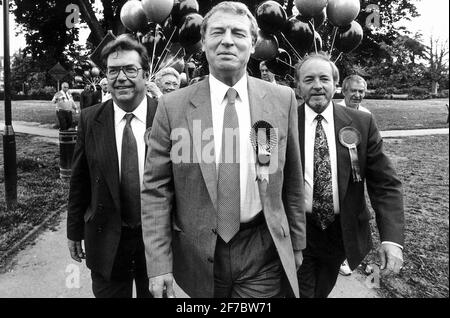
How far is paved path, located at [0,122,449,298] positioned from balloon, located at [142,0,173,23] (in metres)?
3.76

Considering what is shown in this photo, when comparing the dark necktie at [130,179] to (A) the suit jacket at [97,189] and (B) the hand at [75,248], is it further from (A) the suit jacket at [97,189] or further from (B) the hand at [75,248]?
(B) the hand at [75,248]

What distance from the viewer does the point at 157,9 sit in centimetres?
651

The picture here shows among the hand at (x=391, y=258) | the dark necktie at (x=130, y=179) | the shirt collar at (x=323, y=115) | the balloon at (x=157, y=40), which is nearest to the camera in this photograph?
the hand at (x=391, y=258)

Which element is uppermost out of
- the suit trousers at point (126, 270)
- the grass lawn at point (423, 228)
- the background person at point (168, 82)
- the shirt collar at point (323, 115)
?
the background person at point (168, 82)

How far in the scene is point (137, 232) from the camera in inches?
97.2

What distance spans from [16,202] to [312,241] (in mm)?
5014

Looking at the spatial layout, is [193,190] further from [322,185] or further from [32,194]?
[32,194]

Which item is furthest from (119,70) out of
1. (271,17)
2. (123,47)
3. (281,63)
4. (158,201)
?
(281,63)

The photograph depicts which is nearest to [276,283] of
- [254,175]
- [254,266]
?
[254,266]

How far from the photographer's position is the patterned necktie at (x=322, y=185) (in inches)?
98.4

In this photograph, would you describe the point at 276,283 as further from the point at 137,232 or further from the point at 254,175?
the point at 137,232

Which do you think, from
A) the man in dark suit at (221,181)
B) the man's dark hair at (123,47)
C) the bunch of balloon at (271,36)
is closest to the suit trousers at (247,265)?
the man in dark suit at (221,181)

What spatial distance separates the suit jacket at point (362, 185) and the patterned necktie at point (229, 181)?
762 millimetres

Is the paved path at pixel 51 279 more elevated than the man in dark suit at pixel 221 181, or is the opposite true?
the man in dark suit at pixel 221 181
